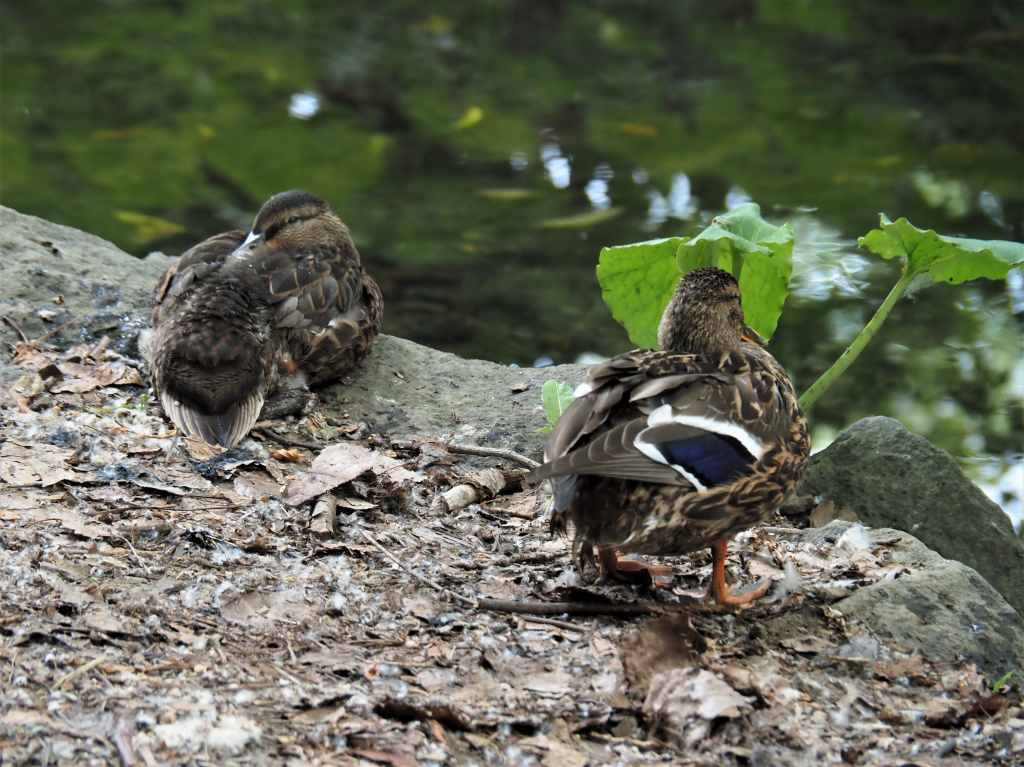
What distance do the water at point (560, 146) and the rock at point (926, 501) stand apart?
2050 millimetres

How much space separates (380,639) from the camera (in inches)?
158

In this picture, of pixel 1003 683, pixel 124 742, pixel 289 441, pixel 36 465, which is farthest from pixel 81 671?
pixel 1003 683

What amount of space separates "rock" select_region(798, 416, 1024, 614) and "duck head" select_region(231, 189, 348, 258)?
2.66m

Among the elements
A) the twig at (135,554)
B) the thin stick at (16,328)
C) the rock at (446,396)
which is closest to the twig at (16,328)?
the thin stick at (16,328)

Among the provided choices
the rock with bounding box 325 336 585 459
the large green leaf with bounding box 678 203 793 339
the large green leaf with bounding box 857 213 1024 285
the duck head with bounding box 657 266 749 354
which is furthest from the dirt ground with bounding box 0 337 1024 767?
the large green leaf with bounding box 857 213 1024 285

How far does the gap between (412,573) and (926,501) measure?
2.21 metres

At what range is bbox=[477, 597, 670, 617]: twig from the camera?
13.9ft

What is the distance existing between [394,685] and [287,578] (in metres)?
0.70

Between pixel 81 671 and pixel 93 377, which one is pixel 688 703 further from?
pixel 93 377

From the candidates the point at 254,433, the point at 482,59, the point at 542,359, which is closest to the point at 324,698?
the point at 254,433

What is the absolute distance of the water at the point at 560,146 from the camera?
905 cm

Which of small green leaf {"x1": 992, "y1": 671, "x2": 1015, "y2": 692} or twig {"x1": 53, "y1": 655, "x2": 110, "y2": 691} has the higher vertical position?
twig {"x1": 53, "y1": 655, "x2": 110, "y2": 691}

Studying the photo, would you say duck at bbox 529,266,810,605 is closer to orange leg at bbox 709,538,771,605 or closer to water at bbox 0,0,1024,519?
orange leg at bbox 709,538,771,605

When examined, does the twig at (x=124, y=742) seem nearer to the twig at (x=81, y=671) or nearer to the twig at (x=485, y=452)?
the twig at (x=81, y=671)
